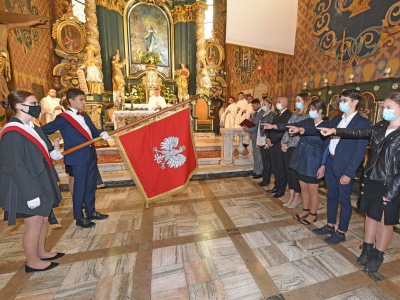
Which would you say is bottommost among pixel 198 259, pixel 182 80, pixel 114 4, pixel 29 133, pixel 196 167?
pixel 198 259

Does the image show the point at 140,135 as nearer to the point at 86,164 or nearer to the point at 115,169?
the point at 86,164

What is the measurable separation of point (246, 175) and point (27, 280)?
15.6 feet

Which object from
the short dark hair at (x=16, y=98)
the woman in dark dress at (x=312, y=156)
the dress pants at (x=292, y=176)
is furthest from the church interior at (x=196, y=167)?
the short dark hair at (x=16, y=98)

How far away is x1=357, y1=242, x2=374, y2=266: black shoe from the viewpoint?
2.23 m

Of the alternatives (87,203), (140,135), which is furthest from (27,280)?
(140,135)

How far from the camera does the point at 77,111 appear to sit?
2947 millimetres

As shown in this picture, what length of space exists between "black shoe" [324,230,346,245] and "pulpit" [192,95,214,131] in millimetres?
8557

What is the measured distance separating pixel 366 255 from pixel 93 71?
38.0ft

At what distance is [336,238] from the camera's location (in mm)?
2709

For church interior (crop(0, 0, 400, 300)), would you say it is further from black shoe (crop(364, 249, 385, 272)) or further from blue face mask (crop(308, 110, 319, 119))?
blue face mask (crop(308, 110, 319, 119))

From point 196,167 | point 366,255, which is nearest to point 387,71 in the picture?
point 366,255

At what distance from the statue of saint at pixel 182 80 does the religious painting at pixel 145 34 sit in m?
1.28

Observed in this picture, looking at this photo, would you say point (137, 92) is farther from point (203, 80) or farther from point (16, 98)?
point (16, 98)

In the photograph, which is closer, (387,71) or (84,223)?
(84,223)
